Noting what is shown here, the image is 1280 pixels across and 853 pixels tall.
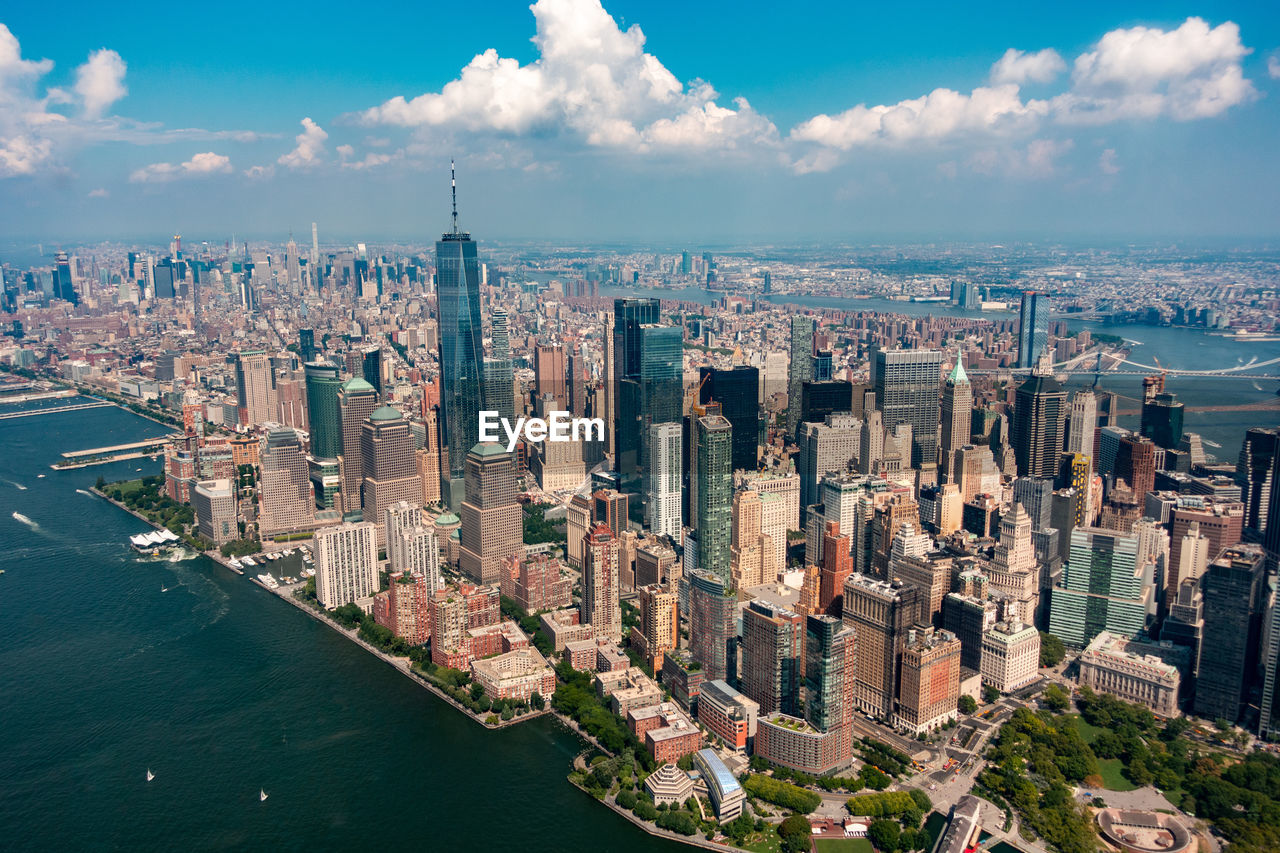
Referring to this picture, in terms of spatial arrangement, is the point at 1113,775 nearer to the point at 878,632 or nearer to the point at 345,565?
the point at 878,632

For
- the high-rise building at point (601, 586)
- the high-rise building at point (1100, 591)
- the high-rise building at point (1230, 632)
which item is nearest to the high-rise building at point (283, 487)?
the high-rise building at point (601, 586)

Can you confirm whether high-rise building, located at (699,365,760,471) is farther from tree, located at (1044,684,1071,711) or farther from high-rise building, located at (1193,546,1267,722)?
high-rise building, located at (1193,546,1267,722)

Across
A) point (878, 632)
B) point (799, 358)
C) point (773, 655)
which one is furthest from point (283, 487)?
point (799, 358)

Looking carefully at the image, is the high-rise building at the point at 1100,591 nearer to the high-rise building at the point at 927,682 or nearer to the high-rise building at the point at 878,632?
the high-rise building at the point at 927,682

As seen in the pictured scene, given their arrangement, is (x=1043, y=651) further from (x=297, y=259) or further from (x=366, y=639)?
(x=297, y=259)

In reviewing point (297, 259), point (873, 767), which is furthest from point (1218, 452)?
point (297, 259)

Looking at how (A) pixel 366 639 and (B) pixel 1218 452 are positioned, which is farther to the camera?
(B) pixel 1218 452
